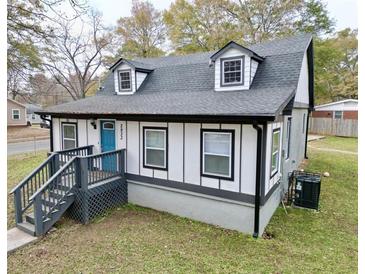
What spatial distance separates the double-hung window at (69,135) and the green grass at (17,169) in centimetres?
262

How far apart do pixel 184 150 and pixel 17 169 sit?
10.3 m

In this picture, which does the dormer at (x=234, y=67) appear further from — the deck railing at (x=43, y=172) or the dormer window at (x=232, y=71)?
the deck railing at (x=43, y=172)

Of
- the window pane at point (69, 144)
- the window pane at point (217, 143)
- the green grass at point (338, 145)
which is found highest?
the window pane at point (217, 143)

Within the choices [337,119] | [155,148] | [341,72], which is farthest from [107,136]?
[341,72]

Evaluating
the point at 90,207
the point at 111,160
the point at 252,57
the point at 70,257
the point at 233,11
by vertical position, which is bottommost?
the point at 70,257

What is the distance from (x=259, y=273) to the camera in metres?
4.59

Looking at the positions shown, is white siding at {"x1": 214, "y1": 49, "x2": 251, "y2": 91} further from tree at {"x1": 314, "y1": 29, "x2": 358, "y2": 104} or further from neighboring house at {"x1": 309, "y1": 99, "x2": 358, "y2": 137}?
neighboring house at {"x1": 309, "y1": 99, "x2": 358, "y2": 137}

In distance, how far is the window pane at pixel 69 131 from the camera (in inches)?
387

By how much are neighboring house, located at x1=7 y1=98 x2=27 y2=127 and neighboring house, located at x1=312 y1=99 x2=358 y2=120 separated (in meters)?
39.7

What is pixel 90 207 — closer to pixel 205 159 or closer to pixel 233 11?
pixel 205 159

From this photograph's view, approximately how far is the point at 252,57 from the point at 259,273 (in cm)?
646

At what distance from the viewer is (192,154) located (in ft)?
22.5

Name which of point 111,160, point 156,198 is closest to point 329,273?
point 156,198

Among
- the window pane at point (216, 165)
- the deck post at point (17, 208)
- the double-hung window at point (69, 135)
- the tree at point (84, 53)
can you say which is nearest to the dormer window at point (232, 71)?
the window pane at point (216, 165)
